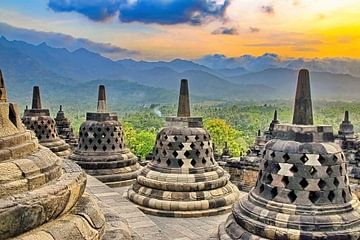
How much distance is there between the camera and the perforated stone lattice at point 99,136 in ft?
45.8

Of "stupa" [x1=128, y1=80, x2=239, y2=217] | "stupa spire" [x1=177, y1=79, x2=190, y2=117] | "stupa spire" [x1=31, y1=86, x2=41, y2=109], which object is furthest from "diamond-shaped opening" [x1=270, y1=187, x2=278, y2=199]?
"stupa spire" [x1=31, y1=86, x2=41, y2=109]

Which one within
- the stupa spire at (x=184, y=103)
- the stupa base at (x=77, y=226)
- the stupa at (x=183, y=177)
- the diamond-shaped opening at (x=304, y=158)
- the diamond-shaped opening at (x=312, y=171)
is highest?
the stupa spire at (x=184, y=103)

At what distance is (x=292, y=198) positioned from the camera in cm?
686

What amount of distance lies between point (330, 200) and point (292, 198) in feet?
1.92

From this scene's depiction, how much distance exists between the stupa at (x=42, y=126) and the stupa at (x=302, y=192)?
9.63 m

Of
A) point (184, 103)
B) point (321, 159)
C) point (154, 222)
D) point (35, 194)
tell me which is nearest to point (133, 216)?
point (321, 159)

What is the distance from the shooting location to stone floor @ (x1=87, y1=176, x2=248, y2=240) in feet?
20.3

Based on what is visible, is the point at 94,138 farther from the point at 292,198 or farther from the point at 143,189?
the point at 292,198

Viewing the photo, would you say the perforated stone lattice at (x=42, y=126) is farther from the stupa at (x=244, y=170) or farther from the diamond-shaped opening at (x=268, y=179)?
the diamond-shaped opening at (x=268, y=179)

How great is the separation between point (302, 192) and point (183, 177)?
4589mm

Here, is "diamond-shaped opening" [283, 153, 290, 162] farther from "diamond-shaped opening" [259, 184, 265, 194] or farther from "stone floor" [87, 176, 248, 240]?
"stone floor" [87, 176, 248, 240]

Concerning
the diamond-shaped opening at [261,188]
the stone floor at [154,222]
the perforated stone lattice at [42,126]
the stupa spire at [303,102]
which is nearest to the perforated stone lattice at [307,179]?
the diamond-shaped opening at [261,188]

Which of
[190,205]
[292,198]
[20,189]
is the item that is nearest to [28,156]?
[20,189]

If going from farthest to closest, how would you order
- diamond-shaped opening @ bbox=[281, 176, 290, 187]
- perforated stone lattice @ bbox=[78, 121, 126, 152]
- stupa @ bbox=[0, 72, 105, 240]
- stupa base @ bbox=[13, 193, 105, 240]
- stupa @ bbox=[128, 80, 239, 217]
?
perforated stone lattice @ bbox=[78, 121, 126, 152] → stupa @ bbox=[128, 80, 239, 217] → diamond-shaped opening @ bbox=[281, 176, 290, 187] → stupa base @ bbox=[13, 193, 105, 240] → stupa @ bbox=[0, 72, 105, 240]
